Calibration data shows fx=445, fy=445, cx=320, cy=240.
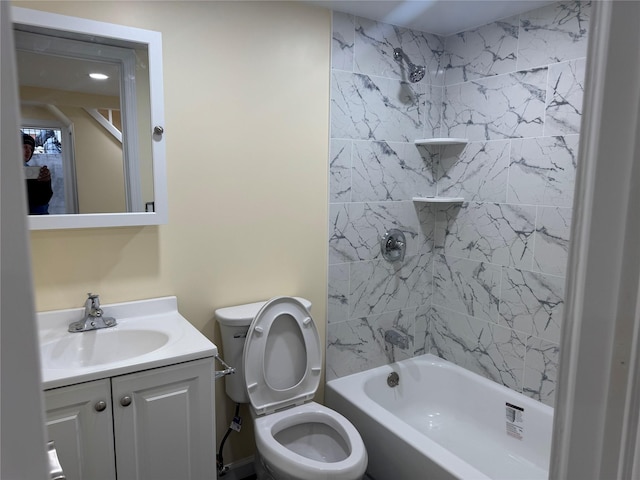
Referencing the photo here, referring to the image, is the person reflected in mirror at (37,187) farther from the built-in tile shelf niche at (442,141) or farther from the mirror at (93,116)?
the built-in tile shelf niche at (442,141)

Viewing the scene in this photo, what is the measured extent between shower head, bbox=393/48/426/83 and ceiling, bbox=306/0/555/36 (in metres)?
0.15

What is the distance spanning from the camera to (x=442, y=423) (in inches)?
104

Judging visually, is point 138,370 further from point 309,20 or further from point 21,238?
point 309,20

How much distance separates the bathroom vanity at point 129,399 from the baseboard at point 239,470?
1.92ft

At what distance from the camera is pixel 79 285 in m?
1.84

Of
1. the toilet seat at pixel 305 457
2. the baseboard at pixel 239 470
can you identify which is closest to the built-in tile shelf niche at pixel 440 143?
the toilet seat at pixel 305 457

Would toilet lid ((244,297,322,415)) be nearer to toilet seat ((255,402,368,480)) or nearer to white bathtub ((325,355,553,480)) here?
toilet seat ((255,402,368,480))

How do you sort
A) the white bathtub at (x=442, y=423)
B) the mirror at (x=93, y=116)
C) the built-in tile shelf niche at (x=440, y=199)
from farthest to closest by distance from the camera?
the built-in tile shelf niche at (x=440, y=199)
the white bathtub at (x=442, y=423)
the mirror at (x=93, y=116)

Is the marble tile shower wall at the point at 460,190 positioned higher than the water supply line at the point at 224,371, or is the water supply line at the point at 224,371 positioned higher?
the marble tile shower wall at the point at 460,190

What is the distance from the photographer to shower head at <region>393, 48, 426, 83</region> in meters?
2.47

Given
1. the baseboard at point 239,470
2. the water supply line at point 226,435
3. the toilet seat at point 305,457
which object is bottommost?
the baseboard at point 239,470

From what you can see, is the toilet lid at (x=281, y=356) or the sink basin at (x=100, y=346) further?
the toilet lid at (x=281, y=356)

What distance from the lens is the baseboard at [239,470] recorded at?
90.1 inches

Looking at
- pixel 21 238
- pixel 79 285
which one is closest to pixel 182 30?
pixel 79 285
